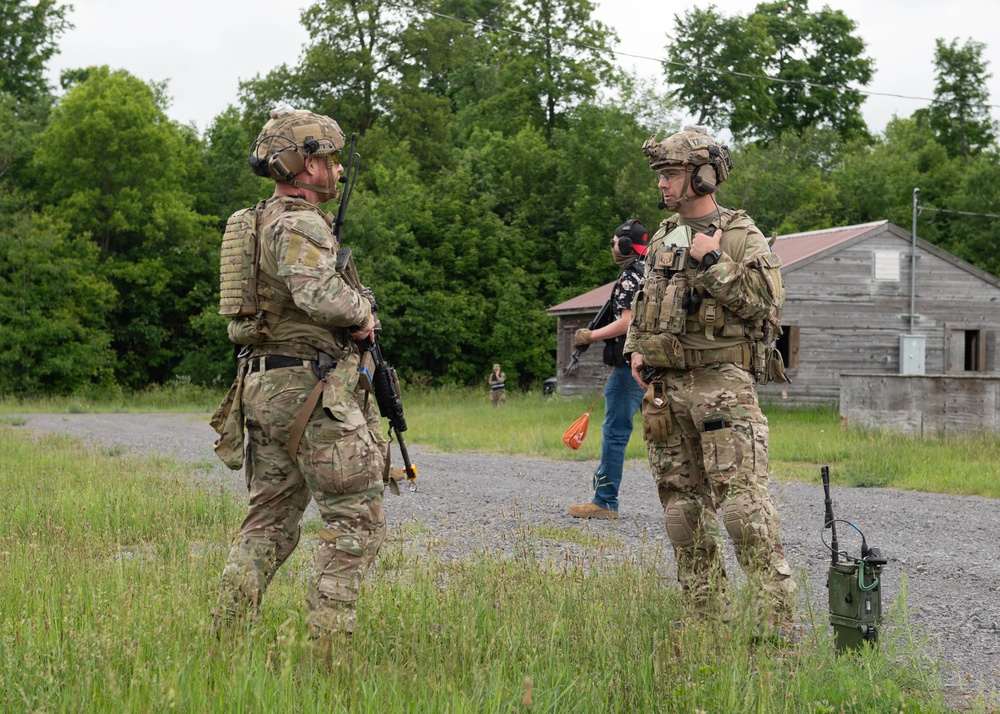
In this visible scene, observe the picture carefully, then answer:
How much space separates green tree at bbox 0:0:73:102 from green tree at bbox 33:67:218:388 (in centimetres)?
792

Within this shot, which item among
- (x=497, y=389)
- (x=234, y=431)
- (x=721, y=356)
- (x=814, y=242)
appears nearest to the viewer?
(x=234, y=431)

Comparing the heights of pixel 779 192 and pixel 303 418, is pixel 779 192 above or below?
above

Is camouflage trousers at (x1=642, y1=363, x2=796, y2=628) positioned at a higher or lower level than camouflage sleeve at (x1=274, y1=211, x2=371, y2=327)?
lower

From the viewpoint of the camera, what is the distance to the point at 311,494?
427cm

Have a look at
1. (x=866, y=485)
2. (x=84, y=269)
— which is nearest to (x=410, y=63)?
(x=84, y=269)

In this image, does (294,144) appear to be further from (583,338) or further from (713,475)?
(583,338)

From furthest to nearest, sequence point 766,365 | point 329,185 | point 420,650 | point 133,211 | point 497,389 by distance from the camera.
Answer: point 133,211 → point 497,389 → point 766,365 → point 329,185 → point 420,650

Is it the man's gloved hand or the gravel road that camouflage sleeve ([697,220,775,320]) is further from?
the man's gloved hand

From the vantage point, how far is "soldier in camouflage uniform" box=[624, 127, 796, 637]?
4.45 m

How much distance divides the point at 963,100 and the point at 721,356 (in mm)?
53423

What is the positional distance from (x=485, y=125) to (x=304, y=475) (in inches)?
1832

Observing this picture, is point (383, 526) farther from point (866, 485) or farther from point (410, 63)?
point (410, 63)

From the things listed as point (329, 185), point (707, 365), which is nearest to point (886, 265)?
point (707, 365)

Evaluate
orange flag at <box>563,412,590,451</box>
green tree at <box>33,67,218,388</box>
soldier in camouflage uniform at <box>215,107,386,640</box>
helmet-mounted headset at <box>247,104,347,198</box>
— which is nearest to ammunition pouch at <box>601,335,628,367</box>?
orange flag at <box>563,412,590,451</box>
